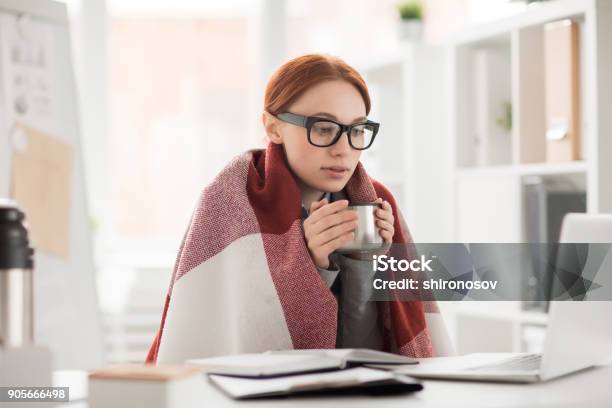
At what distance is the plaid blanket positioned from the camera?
1312 mm

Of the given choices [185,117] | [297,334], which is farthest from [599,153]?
[185,117]

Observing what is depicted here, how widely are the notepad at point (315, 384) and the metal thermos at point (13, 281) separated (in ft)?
0.70

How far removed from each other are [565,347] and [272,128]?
708 millimetres

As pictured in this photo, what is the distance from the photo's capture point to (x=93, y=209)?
3820mm

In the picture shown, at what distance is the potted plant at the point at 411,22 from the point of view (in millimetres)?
3158

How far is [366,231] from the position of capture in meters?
1.23

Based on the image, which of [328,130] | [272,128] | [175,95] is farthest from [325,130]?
[175,95]

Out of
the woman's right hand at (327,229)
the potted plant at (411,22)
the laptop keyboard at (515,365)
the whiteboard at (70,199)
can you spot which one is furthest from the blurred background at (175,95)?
the laptop keyboard at (515,365)

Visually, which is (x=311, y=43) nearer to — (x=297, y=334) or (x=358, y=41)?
(x=358, y=41)

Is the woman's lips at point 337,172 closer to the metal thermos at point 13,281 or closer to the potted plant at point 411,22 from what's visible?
the metal thermos at point 13,281

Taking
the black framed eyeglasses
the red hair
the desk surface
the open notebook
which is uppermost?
the red hair

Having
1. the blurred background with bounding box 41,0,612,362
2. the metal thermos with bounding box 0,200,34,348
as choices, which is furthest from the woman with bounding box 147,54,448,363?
the blurred background with bounding box 41,0,612,362

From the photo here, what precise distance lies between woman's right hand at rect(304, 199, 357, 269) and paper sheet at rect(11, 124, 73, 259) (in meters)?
0.62

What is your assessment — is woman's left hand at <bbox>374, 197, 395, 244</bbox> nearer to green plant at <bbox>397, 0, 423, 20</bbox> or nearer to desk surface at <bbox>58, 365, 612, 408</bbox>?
desk surface at <bbox>58, 365, 612, 408</bbox>
